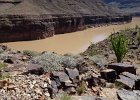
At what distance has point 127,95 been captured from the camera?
27.4 feet

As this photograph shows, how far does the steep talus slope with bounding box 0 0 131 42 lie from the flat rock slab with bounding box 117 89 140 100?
39.7 meters

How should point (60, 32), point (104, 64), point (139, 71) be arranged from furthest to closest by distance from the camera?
point (60, 32) < point (139, 71) < point (104, 64)

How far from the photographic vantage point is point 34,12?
56.8m

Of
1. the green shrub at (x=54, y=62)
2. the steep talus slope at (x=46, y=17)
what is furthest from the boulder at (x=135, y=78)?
the steep talus slope at (x=46, y=17)

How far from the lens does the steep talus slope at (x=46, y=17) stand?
49.6 meters

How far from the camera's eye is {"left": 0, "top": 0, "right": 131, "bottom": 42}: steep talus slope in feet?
163

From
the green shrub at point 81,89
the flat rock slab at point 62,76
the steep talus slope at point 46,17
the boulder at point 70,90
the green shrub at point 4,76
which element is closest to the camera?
the green shrub at point 4,76

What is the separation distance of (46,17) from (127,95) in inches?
1935

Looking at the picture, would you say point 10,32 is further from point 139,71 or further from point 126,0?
point 126,0

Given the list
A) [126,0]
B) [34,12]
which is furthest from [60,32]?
[126,0]

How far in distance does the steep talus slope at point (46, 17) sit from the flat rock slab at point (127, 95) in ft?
130

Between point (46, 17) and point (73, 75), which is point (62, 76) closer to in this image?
point (73, 75)

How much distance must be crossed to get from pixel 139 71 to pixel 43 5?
54597 millimetres

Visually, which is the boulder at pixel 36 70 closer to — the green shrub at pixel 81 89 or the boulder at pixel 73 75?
the boulder at pixel 73 75
